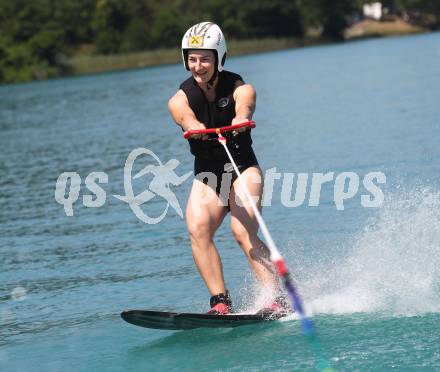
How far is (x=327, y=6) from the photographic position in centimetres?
12875

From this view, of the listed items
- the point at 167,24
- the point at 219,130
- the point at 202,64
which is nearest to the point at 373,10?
the point at 167,24

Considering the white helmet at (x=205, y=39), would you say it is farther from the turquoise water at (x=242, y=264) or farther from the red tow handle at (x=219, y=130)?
the turquoise water at (x=242, y=264)

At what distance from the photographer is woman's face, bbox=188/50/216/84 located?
826 cm

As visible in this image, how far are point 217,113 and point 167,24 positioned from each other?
373 feet

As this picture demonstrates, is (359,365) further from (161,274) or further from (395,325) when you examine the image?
(161,274)

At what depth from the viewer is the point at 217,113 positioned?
841 centimetres

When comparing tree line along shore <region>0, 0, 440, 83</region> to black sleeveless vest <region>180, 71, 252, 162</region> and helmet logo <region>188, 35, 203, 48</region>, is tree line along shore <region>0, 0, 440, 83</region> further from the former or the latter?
helmet logo <region>188, 35, 203, 48</region>

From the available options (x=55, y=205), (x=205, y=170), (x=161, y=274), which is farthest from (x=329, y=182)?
(x=205, y=170)

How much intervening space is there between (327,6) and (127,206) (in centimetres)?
11615

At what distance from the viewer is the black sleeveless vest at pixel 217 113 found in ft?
27.5

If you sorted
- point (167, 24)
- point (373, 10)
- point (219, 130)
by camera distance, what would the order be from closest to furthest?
1. point (219, 130)
2. point (167, 24)
3. point (373, 10)

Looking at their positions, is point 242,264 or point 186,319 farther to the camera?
point 242,264

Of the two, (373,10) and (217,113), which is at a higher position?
(217,113)

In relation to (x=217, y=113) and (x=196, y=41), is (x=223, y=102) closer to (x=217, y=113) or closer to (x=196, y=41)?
(x=217, y=113)
